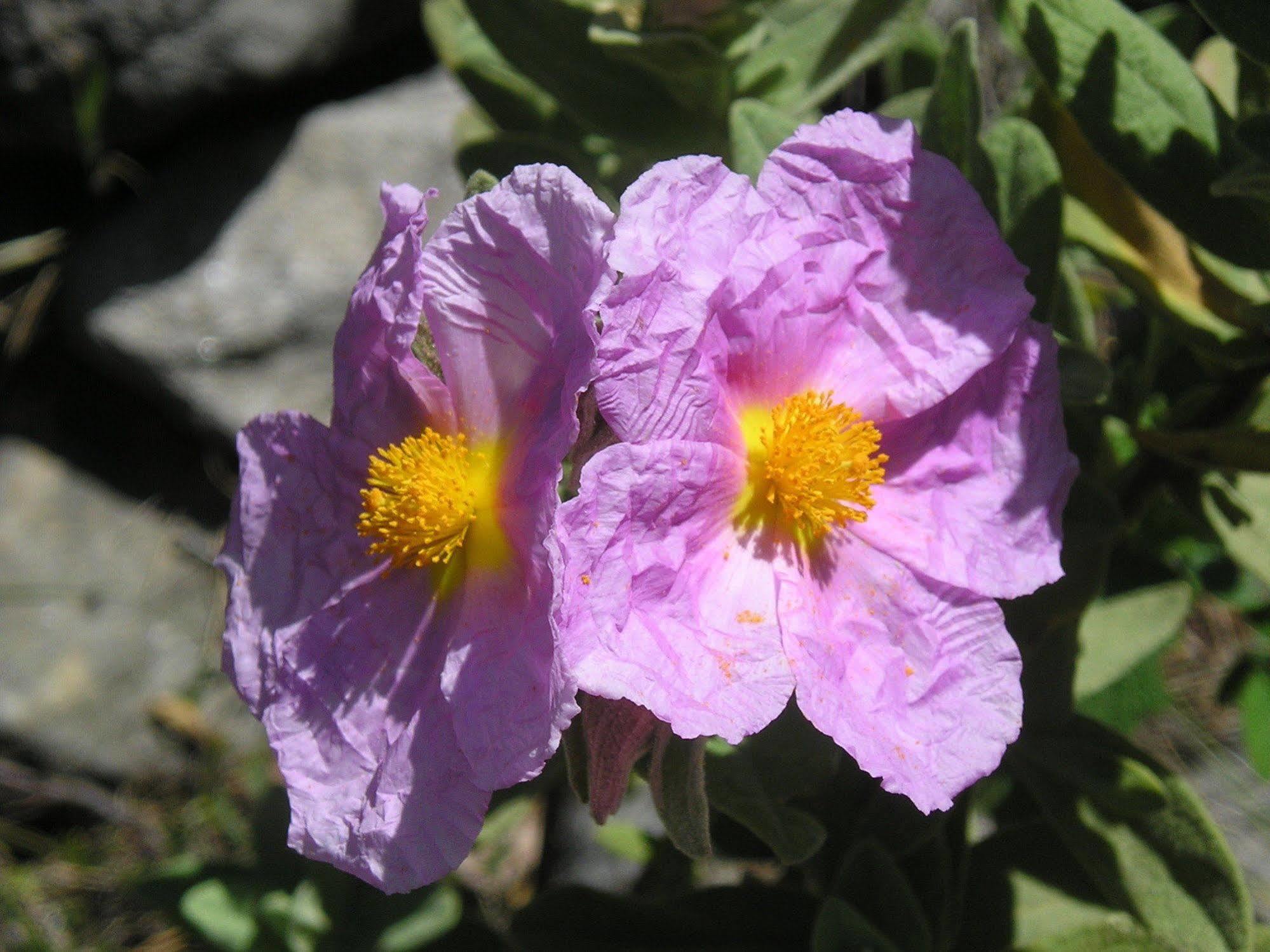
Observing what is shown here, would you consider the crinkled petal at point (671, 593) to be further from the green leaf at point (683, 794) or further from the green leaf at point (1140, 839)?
the green leaf at point (1140, 839)

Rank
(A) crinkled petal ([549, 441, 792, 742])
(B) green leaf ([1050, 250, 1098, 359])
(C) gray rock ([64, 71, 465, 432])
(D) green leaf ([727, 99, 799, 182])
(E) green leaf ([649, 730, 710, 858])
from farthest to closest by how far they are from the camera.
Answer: (C) gray rock ([64, 71, 465, 432])
(B) green leaf ([1050, 250, 1098, 359])
(D) green leaf ([727, 99, 799, 182])
(E) green leaf ([649, 730, 710, 858])
(A) crinkled petal ([549, 441, 792, 742])

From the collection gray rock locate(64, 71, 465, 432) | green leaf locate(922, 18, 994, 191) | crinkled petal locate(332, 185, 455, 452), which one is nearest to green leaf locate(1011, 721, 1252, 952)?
green leaf locate(922, 18, 994, 191)

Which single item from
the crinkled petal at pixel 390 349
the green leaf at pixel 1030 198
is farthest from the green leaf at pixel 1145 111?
the crinkled petal at pixel 390 349

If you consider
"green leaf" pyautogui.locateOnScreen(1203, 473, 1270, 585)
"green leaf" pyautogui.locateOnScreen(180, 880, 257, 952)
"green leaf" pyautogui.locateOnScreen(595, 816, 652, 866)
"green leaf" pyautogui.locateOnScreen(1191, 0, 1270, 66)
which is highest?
"green leaf" pyautogui.locateOnScreen(1191, 0, 1270, 66)

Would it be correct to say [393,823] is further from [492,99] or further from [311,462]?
[492,99]

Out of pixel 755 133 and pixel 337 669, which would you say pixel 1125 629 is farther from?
pixel 337 669

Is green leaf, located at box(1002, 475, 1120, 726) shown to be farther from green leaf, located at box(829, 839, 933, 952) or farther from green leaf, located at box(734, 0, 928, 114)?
green leaf, located at box(734, 0, 928, 114)

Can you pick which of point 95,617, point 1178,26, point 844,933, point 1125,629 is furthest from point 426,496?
point 95,617
